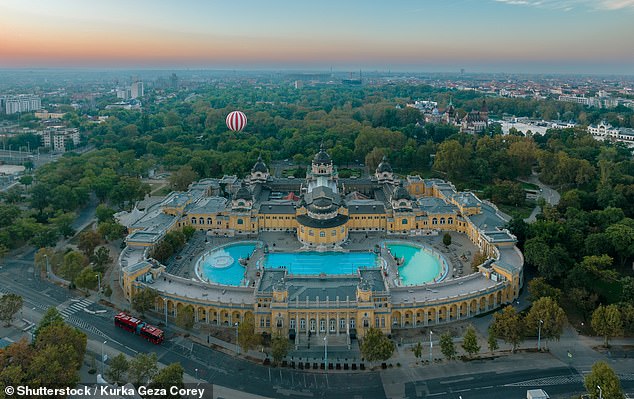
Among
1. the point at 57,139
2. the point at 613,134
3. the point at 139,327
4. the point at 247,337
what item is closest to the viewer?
the point at 247,337

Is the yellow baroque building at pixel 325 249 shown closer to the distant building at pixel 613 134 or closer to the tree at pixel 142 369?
the tree at pixel 142 369

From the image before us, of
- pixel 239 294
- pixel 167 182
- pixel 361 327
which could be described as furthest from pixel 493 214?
pixel 167 182

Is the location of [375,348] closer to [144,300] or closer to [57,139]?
[144,300]

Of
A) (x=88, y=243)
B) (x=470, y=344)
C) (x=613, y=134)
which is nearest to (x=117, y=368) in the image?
(x=470, y=344)

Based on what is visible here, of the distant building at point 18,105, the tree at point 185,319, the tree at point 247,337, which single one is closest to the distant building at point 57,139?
the distant building at point 18,105

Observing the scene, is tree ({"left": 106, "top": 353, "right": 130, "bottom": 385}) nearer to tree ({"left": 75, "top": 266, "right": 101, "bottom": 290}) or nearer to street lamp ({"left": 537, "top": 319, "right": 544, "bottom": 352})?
tree ({"left": 75, "top": 266, "right": 101, "bottom": 290})

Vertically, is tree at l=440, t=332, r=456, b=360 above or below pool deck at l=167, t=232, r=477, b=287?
above

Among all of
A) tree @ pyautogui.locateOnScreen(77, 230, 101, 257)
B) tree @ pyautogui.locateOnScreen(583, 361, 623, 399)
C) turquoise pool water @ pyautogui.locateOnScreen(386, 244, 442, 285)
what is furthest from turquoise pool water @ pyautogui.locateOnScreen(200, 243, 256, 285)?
tree @ pyautogui.locateOnScreen(583, 361, 623, 399)
